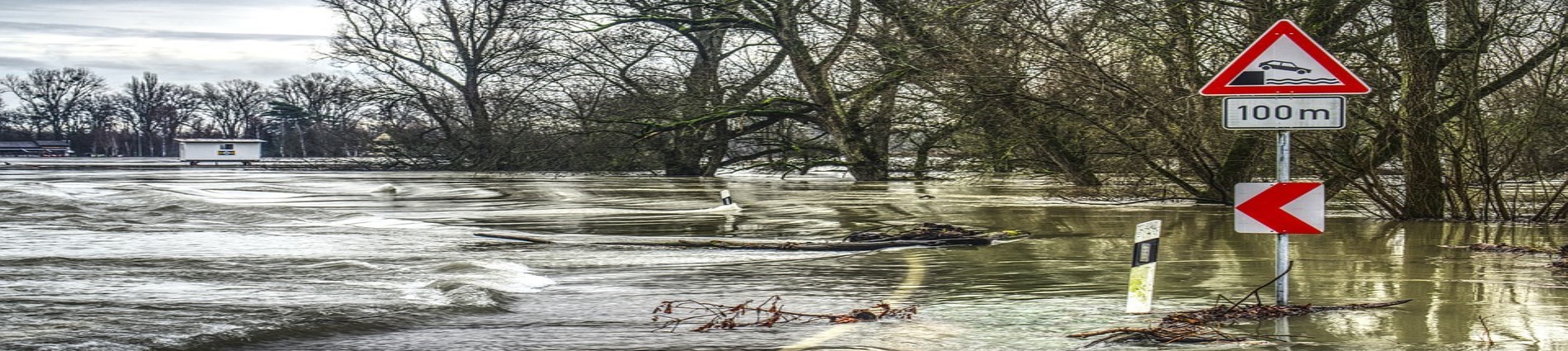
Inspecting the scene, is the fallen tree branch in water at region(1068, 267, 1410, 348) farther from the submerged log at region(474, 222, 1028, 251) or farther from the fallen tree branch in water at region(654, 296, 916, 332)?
the submerged log at region(474, 222, 1028, 251)

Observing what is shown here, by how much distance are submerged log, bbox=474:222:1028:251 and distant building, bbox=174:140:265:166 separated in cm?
7949

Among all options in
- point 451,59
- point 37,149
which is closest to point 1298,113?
point 451,59

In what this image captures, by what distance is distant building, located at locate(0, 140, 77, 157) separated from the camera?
119m

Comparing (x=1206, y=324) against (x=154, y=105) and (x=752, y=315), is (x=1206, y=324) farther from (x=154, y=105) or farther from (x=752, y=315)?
(x=154, y=105)

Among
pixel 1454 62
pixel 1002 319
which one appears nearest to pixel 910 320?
pixel 1002 319

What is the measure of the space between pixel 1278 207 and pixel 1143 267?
2.46 feet

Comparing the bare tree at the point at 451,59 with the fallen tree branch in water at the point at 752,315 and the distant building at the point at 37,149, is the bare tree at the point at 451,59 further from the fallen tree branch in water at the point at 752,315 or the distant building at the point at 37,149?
the distant building at the point at 37,149

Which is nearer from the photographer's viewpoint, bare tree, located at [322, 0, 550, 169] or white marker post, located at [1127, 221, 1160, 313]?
white marker post, located at [1127, 221, 1160, 313]

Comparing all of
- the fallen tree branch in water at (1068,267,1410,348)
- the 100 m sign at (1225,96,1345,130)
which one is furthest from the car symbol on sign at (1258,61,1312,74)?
the fallen tree branch in water at (1068,267,1410,348)

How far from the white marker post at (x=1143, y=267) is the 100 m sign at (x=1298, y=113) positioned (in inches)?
26.9

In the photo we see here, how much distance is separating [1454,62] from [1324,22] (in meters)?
1.59

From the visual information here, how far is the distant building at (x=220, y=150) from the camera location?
294ft

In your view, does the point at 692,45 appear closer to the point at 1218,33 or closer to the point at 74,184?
the point at 74,184

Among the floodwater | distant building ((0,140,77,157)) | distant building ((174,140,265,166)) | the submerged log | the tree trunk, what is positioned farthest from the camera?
distant building ((0,140,77,157))
